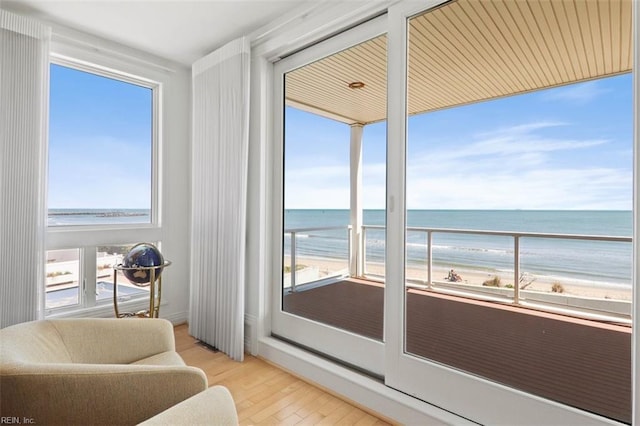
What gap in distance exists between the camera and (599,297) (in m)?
1.89

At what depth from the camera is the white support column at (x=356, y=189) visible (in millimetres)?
2433

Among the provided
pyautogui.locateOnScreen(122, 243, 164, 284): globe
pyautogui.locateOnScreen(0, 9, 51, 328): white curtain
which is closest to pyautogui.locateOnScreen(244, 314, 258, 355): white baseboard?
pyautogui.locateOnScreen(122, 243, 164, 284): globe

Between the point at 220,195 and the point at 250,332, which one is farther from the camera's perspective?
the point at 220,195

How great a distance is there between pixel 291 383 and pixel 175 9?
278 centimetres

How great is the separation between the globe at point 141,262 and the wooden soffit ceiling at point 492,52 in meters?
1.89

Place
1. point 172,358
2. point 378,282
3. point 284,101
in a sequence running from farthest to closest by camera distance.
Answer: point 284,101
point 378,282
point 172,358

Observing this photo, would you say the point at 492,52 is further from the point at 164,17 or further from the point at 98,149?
the point at 98,149

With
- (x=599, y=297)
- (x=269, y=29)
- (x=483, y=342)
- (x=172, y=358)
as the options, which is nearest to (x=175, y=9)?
(x=269, y=29)

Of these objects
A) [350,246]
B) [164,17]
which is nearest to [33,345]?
[350,246]

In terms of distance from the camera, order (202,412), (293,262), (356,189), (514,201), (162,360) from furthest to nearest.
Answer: (293,262) < (356,189) < (514,201) < (162,360) < (202,412)

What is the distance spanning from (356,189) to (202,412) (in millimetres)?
1747

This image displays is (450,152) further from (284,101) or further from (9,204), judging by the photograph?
(9,204)

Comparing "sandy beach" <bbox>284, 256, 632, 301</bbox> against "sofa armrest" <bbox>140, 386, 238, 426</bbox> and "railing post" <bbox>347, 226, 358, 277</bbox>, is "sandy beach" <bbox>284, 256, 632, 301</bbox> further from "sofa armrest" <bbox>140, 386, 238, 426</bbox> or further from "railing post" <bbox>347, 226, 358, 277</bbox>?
"sofa armrest" <bbox>140, 386, 238, 426</bbox>

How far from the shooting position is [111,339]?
172 centimetres
